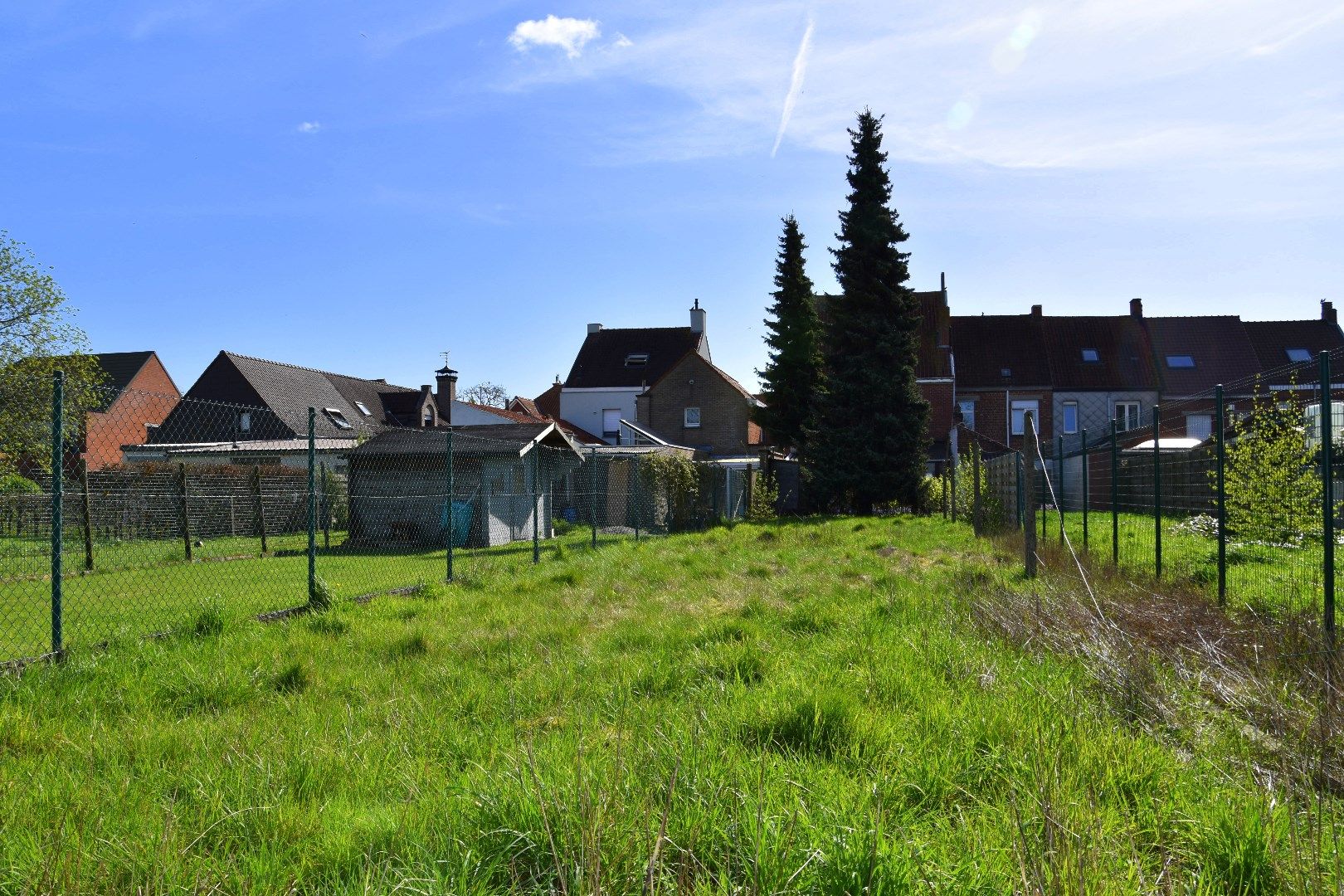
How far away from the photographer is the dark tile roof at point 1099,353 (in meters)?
45.4

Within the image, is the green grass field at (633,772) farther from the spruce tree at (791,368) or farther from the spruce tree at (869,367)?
the spruce tree at (791,368)

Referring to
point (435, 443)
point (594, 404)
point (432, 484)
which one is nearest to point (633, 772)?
point (435, 443)

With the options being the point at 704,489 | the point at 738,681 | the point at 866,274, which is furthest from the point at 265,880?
the point at 866,274

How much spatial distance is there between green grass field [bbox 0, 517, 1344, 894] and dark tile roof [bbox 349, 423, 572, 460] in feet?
Answer: 46.2

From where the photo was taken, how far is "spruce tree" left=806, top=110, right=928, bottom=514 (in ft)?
96.6

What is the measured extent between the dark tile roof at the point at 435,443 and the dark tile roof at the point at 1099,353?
102ft

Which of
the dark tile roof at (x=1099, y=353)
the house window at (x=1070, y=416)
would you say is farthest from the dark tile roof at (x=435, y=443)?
the house window at (x=1070, y=416)

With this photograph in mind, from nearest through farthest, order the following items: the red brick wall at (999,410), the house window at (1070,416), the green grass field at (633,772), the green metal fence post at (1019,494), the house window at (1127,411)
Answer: the green grass field at (633,772) < the green metal fence post at (1019,494) < the house window at (1127,411) < the red brick wall at (999,410) < the house window at (1070,416)

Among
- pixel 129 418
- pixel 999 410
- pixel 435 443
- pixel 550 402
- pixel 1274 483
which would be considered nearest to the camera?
pixel 1274 483

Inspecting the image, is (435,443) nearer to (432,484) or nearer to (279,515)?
(432,484)

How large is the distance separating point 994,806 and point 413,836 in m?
1.90

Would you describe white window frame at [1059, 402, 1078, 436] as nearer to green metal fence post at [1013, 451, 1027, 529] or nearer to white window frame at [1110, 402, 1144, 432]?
white window frame at [1110, 402, 1144, 432]

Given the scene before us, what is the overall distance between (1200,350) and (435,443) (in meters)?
42.0

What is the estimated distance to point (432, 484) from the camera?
21.6 metres
